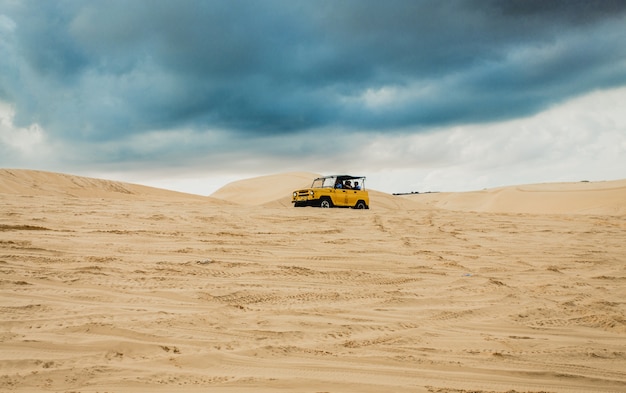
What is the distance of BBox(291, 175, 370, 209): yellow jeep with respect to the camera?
18.1 meters

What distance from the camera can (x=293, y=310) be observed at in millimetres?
4609

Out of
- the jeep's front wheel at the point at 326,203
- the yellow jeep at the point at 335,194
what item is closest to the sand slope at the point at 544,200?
the yellow jeep at the point at 335,194

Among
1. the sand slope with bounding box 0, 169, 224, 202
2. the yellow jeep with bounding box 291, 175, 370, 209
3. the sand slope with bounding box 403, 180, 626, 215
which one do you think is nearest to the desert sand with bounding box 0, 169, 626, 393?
the yellow jeep with bounding box 291, 175, 370, 209

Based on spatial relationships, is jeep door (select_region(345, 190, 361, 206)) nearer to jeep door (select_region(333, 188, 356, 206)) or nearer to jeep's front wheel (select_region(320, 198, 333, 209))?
jeep door (select_region(333, 188, 356, 206))

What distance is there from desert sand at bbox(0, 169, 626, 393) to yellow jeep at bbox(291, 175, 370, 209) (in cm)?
825

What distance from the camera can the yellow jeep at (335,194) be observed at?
18078mm

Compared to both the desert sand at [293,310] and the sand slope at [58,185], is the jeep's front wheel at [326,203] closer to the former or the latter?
the desert sand at [293,310]

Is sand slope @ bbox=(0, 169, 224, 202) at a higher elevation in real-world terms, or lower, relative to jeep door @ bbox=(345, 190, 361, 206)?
higher

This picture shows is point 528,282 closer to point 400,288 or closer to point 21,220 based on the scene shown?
point 400,288

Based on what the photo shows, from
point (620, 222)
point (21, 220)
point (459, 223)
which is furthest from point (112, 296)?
point (620, 222)

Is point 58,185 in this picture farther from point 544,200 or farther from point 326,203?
point 544,200

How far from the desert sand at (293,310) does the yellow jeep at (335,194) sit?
325 inches

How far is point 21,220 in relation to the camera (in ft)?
27.9

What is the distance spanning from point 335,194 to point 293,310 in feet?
46.4
